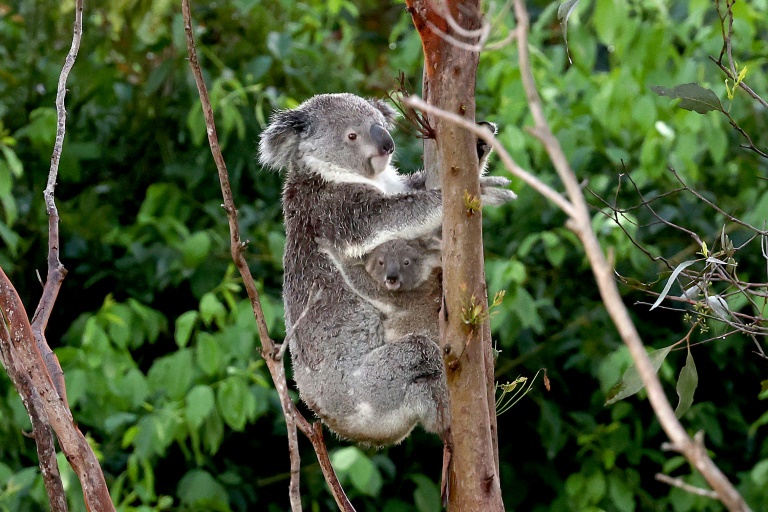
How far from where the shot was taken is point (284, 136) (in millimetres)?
2893

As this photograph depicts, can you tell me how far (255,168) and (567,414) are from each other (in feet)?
6.52

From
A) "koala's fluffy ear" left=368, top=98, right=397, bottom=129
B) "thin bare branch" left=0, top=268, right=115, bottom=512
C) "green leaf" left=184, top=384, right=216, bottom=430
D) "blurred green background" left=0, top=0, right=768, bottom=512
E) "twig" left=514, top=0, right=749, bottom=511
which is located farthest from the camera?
"blurred green background" left=0, top=0, right=768, bottom=512

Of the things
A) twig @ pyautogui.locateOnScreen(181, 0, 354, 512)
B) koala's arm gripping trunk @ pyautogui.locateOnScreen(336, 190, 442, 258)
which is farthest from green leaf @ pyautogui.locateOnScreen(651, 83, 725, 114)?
twig @ pyautogui.locateOnScreen(181, 0, 354, 512)

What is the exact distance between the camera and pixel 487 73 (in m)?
4.57

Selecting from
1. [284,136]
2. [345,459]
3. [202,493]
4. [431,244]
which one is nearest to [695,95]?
[431,244]

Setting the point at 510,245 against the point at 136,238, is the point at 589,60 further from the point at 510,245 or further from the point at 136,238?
the point at 136,238

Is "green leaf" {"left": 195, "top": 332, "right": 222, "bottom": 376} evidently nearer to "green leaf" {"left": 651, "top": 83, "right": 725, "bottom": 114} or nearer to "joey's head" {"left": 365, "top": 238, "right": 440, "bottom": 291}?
"joey's head" {"left": 365, "top": 238, "right": 440, "bottom": 291}

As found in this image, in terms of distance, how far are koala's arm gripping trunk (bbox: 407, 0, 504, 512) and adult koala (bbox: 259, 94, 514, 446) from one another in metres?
0.60

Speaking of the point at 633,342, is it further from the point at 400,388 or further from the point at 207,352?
the point at 207,352

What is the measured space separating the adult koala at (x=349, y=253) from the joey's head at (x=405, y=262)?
5cm

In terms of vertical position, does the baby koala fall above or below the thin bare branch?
above

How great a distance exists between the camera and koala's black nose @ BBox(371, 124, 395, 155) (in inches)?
107

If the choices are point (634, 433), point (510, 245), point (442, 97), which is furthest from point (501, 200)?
point (634, 433)

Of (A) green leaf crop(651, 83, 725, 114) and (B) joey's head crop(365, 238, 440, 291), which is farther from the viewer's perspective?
(B) joey's head crop(365, 238, 440, 291)
